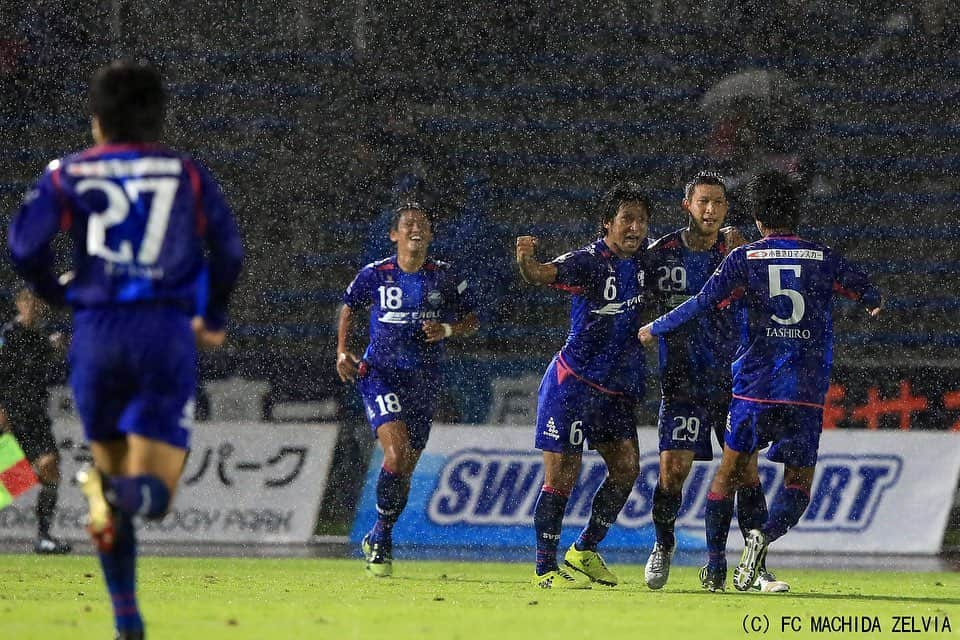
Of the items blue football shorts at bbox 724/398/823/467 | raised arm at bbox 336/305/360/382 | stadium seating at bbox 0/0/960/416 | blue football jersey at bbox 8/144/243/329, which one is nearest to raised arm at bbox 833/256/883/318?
blue football shorts at bbox 724/398/823/467

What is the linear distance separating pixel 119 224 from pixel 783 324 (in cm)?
447

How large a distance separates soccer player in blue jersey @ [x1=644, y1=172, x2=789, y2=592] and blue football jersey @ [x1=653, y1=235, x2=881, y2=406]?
0.61m

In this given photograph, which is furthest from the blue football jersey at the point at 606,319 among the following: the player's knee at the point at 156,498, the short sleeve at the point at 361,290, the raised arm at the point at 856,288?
the player's knee at the point at 156,498

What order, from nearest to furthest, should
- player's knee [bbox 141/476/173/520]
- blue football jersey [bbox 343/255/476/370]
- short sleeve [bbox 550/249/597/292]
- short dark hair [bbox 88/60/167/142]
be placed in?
player's knee [bbox 141/476/173/520] < short dark hair [bbox 88/60/167/142] < short sleeve [bbox 550/249/597/292] < blue football jersey [bbox 343/255/476/370]

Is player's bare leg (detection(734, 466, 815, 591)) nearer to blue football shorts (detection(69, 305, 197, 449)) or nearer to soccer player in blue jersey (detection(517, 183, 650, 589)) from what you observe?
soccer player in blue jersey (detection(517, 183, 650, 589))

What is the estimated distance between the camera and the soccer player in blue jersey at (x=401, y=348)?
10313 millimetres

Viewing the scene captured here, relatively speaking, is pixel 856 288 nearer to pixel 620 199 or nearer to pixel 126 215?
pixel 620 199

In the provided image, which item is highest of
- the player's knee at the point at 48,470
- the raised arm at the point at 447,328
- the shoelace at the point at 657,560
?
the raised arm at the point at 447,328

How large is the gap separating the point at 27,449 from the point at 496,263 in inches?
185

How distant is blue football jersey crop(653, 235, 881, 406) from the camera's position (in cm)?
860

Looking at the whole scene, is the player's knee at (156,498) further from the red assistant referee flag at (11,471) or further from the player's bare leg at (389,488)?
the player's bare leg at (389,488)

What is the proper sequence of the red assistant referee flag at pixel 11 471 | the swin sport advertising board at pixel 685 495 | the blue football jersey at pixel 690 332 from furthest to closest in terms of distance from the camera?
the swin sport advertising board at pixel 685 495 < the blue football jersey at pixel 690 332 < the red assistant referee flag at pixel 11 471

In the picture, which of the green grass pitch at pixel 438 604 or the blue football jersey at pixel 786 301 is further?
the blue football jersey at pixel 786 301

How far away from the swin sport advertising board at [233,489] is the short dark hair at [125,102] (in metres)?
7.97
